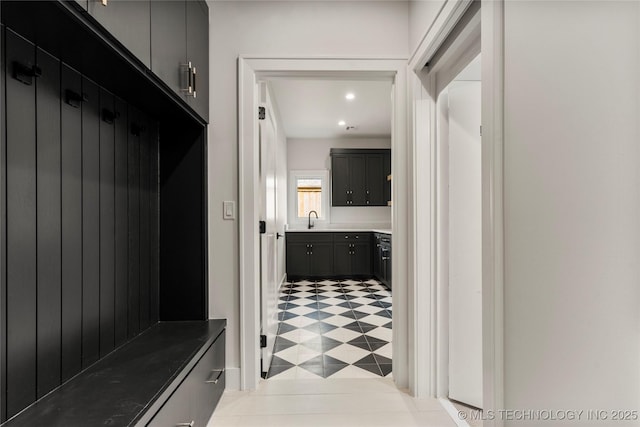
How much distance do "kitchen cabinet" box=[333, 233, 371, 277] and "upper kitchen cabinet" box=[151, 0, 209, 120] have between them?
3.91 m

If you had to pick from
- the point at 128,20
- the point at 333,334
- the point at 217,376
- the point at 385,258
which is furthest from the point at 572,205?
the point at 385,258

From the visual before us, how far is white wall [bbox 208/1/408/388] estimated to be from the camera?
2049mm

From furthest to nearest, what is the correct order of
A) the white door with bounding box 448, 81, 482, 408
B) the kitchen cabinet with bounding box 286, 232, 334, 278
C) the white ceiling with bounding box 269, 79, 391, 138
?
the kitchen cabinet with bounding box 286, 232, 334, 278
the white ceiling with bounding box 269, 79, 391, 138
the white door with bounding box 448, 81, 482, 408

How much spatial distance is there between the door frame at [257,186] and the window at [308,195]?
4.22m

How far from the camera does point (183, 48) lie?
1.63 metres

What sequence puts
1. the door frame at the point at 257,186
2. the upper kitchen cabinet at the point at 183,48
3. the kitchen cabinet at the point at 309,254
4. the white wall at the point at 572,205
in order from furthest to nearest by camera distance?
1. the kitchen cabinet at the point at 309,254
2. the door frame at the point at 257,186
3. the upper kitchen cabinet at the point at 183,48
4. the white wall at the point at 572,205

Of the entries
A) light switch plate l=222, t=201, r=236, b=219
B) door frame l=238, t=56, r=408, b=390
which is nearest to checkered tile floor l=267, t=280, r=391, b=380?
door frame l=238, t=56, r=408, b=390

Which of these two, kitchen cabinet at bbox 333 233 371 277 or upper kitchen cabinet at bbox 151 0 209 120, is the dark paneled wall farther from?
kitchen cabinet at bbox 333 233 371 277

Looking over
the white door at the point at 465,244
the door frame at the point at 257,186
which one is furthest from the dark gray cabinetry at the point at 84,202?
the white door at the point at 465,244

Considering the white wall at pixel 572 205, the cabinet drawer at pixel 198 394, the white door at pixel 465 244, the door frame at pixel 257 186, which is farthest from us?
the door frame at pixel 257 186

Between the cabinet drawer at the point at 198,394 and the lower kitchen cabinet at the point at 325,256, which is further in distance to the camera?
the lower kitchen cabinet at the point at 325,256

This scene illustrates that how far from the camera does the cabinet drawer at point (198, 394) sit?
126 cm

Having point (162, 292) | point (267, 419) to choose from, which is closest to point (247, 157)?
point (162, 292)

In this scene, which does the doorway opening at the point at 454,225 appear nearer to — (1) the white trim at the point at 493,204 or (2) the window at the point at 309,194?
(1) the white trim at the point at 493,204
